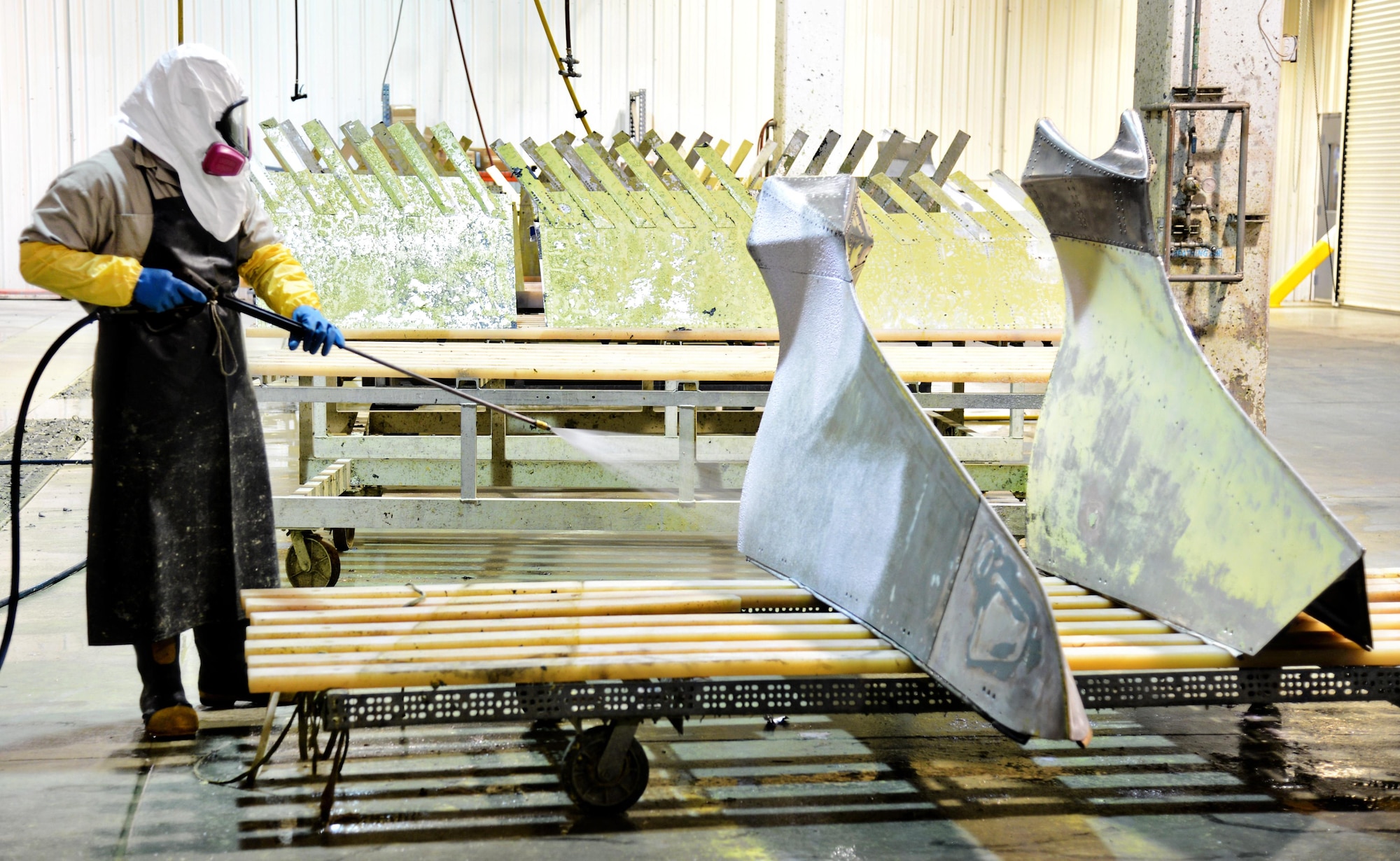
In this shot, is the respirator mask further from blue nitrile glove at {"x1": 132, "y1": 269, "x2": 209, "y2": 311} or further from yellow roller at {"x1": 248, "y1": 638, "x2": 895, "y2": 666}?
yellow roller at {"x1": 248, "y1": 638, "x2": 895, "y2": 666}

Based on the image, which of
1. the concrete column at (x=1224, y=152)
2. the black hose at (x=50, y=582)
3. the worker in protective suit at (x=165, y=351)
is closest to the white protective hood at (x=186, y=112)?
the worker in protective suit at (x=165, y=351)

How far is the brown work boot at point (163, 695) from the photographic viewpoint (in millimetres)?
3082

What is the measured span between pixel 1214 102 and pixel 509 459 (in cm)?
373

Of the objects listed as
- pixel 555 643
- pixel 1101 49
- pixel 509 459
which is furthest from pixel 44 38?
pixel 555 643

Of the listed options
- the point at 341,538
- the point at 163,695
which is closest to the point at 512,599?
the point at 163,695

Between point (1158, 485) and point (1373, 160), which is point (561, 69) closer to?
point (1158, 485)

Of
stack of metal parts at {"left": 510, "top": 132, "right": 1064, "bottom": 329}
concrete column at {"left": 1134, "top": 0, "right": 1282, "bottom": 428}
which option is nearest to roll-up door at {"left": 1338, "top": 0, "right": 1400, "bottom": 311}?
concrete column at {"left": 1134, "top": 0, "right": 1282, "bottom": 428}

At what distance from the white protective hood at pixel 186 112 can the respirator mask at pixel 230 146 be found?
0.02 metres

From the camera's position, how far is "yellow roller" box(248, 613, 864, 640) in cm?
269

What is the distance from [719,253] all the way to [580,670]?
390cm

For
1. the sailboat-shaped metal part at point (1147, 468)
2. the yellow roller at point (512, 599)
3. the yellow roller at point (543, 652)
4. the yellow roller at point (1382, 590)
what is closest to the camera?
the yellow roller at point (543, 652)

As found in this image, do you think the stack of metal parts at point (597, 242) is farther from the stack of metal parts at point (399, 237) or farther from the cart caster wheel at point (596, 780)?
the cart caster wheel at point (596, 780)

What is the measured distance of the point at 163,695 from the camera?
3.11m

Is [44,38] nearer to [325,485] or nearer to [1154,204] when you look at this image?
[325,485]
